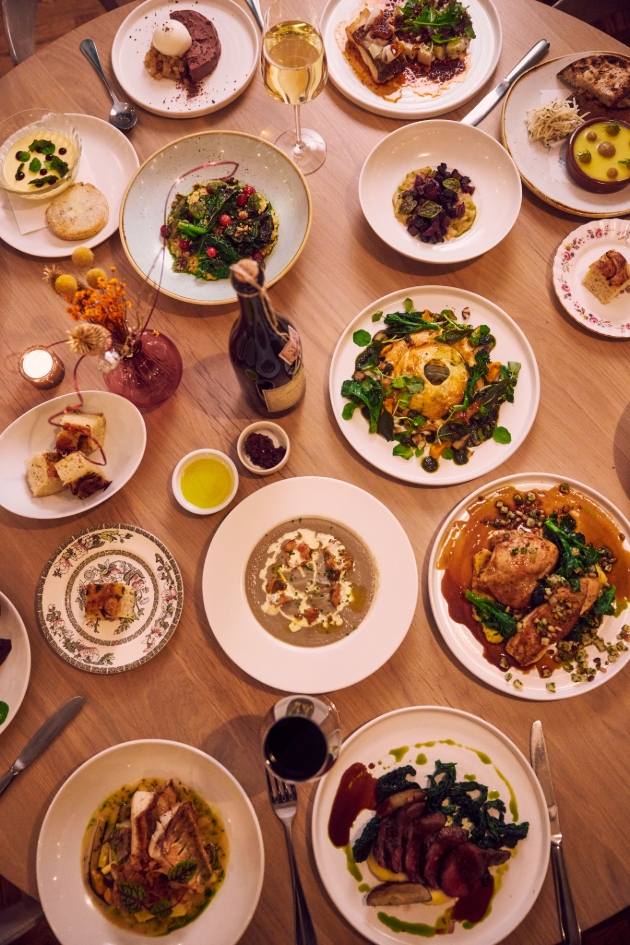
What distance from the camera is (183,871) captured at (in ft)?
5.70

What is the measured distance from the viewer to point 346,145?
2414 mm

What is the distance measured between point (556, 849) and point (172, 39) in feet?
9.88

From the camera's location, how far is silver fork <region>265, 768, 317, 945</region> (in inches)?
67.5

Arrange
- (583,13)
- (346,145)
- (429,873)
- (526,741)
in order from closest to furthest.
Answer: (429,873)
(526,741)
(346,145)
(583,13)

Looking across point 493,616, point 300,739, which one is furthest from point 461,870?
point 493,616

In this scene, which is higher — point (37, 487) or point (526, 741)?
point (37, 487)

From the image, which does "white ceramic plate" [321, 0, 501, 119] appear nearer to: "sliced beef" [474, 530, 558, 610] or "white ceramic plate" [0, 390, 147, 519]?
"white ceramic plate" [0, 390, 147, 519]

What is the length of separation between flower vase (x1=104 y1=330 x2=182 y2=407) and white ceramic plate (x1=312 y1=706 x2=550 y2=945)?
4.15 feet

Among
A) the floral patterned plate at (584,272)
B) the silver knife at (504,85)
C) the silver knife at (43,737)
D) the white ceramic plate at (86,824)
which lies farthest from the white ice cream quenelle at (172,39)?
the white ceramic plate at (86,824)

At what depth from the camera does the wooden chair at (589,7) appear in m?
2.73

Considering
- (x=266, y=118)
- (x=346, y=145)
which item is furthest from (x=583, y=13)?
(x=266, y=118)

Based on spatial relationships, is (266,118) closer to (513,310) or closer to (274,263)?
(274,263)

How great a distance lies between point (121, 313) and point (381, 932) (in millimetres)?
1883

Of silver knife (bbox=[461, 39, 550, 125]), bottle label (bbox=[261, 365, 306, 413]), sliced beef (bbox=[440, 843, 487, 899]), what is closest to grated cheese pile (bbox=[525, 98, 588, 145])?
silver knife (bbox=[461, 39, 550, 125])
